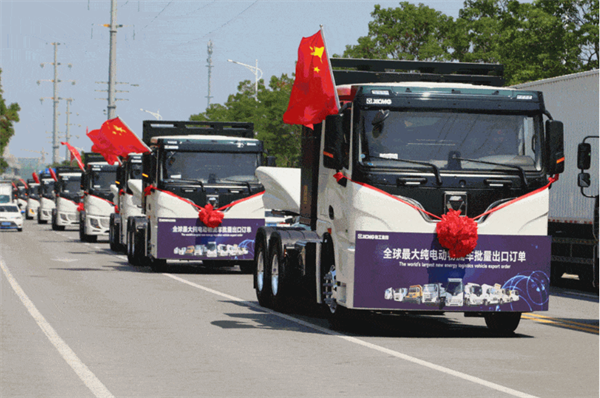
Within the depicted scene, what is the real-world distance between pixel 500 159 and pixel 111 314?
19.4 feet

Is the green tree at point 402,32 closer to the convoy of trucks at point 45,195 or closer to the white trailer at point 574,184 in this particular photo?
the convoy of trucks at point 45,195

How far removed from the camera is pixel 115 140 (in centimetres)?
3045

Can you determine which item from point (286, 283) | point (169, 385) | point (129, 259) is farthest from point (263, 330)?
point (129, 259)

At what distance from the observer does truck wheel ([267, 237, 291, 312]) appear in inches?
640

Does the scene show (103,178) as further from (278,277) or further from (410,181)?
(410,181)

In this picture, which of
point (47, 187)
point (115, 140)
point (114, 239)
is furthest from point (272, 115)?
point (115, 140)

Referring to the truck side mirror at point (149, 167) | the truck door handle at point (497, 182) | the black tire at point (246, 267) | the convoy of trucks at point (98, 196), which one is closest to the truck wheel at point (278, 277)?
the truck door handle at point (497, 182)

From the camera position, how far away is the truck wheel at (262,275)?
57.2ft

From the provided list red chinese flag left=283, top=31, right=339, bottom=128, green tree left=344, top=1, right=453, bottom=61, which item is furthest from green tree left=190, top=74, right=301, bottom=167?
red chinese flag left=283, top=31, right=339, bottom=128

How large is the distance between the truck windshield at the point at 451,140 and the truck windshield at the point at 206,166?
12.1m

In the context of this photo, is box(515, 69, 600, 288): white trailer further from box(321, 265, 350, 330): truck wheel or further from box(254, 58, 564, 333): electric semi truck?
box(321, 265, 350, 330): truck wheel

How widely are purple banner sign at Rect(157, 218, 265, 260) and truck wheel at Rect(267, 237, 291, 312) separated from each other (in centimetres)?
800

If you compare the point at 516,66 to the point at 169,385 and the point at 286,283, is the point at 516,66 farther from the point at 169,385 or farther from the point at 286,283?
the point at 169,385

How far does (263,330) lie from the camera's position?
14305 millimetres
